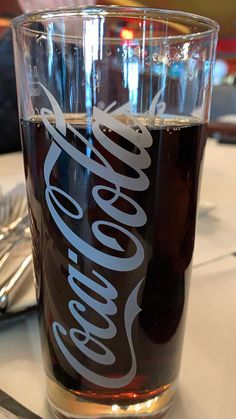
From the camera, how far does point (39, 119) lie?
0.21 metres

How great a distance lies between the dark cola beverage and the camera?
20cm

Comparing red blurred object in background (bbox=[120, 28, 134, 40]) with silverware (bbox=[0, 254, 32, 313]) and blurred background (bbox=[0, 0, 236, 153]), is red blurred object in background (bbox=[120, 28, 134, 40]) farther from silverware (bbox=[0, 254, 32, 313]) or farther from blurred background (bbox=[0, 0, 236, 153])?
silverware (bbox=[0, 254, 32, 313])

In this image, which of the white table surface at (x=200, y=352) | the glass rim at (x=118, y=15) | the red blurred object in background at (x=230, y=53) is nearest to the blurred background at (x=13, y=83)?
the glass rim at (x=118, y=15)

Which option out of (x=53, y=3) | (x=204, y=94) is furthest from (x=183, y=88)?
(x=53, y=3)

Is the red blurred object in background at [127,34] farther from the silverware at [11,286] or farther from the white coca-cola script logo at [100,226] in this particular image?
the silverware at [11,286]

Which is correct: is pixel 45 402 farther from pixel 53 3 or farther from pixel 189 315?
pixel 53 3

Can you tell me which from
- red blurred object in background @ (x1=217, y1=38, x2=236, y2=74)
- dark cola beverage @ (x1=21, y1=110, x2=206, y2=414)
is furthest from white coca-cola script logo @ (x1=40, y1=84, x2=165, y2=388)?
red blurred object in background @ (x1=217, y1=38, x2=236, y2=74)

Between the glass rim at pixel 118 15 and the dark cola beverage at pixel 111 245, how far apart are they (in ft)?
0.14

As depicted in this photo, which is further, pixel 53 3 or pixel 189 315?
pixel 53 3

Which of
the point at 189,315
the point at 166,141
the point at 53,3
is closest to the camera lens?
the point at 166,141

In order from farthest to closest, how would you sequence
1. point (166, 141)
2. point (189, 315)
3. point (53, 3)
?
1. point (53, 3)
2. point (189, 315)
3. point (166, 141)

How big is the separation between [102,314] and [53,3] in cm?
49

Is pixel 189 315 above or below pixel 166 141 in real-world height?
below

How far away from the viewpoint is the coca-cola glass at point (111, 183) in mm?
199
